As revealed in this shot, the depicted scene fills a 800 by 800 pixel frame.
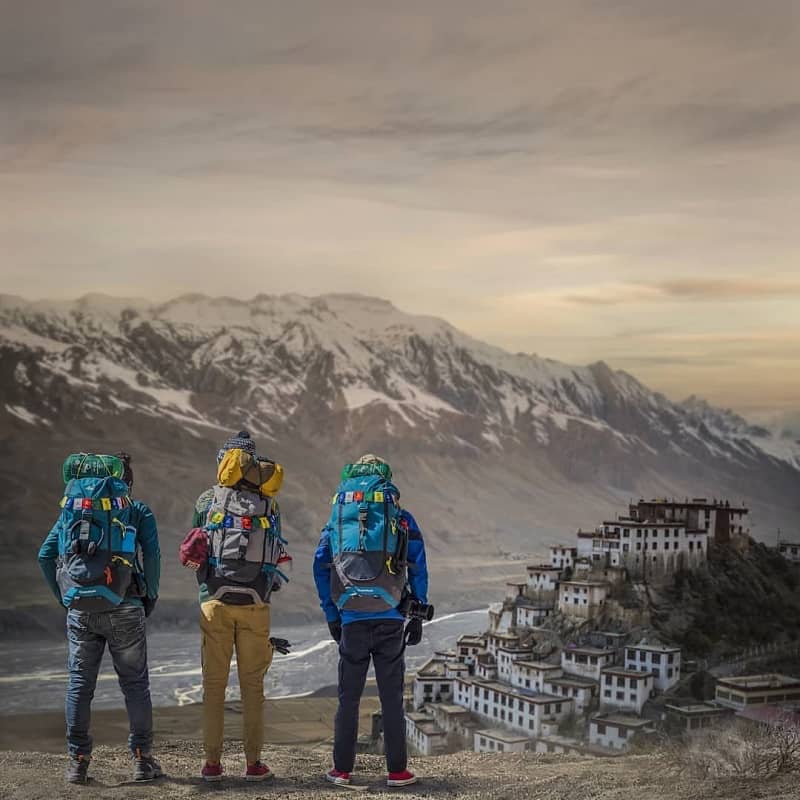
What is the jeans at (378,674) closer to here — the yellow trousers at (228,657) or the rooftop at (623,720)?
the yellow trousers at (228,657)

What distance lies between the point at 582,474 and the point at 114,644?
43433mm

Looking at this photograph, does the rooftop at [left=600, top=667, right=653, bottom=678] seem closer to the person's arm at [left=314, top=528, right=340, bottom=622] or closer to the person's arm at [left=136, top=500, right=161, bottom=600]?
the person's arm at [left=314, top=528, right=340, bottom=622]

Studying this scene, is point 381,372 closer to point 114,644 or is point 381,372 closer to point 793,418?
point 793,418

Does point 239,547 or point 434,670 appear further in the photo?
point 434,670

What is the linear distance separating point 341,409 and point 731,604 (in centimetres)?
3293

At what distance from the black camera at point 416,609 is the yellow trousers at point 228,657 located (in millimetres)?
588

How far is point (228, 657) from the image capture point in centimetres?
453

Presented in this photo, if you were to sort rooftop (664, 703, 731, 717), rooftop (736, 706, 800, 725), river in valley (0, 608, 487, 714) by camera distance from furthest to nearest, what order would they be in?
1. river in valley (0, 608, 487, 714)
2. rooftop (664, 703, 731, 717)
3. rooftop (736, 706, 800, 725)

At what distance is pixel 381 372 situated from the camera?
175 feet

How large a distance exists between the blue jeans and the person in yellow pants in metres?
0.26

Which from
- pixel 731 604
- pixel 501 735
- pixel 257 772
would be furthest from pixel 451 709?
pixel 257 772

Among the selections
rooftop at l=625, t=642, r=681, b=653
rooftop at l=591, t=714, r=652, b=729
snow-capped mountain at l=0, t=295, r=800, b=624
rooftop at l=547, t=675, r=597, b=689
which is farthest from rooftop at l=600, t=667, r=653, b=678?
snow-capped mountain at l=0, t=295, r=800, b=624

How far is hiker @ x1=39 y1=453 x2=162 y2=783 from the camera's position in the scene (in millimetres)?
4367

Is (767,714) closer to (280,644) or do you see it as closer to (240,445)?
(280,644)
